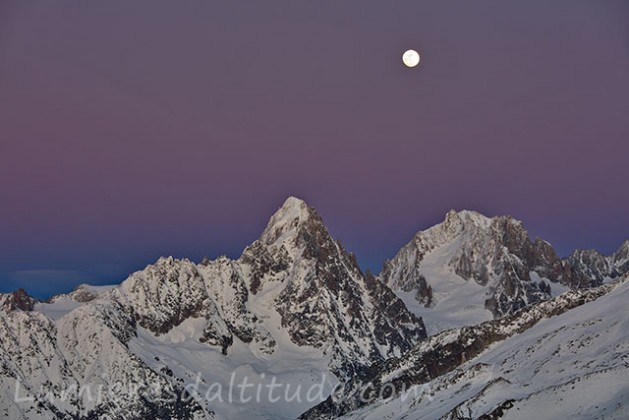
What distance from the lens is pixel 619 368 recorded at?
99.8 m

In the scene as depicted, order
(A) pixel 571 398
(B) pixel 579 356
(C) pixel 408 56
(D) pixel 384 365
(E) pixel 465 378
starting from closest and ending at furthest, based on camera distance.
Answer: (A) pixel 571 398 → (B) pixel 579 356 → (E) pixel 465 378 → (D) pixel 384 365 → (C) pixel 408 56

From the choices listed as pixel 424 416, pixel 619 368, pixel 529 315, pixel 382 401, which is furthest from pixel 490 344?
pixel 619 368

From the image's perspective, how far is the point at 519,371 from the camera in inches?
4577

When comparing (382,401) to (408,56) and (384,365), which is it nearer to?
(384,365)

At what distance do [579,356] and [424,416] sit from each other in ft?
61.2

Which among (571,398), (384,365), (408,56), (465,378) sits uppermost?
(408,56)

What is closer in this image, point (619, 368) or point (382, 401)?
point (619, 368)

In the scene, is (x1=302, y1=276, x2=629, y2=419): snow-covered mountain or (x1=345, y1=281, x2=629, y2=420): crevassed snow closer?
(x1=345, y1=281, x2=629, y2=420): crevassed snow

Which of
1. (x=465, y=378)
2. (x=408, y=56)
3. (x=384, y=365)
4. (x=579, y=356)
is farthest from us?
(x=408, y=56)

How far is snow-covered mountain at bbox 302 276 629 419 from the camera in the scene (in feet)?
325

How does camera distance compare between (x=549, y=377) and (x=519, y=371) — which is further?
(x=519, y=371)

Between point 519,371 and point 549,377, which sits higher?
point 519,371

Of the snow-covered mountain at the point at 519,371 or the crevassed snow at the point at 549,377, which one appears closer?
the crevassed snow at the point at 549,377

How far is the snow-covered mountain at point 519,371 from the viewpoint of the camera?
99.1 m
